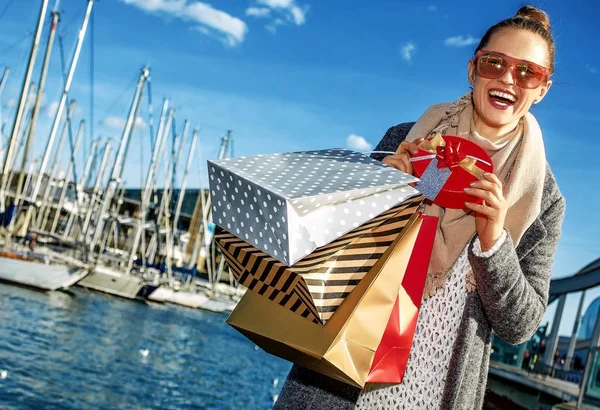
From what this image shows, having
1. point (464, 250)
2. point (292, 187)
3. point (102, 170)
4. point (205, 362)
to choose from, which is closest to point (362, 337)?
point (292, 187)

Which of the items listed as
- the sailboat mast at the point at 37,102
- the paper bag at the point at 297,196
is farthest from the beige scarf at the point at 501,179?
the sailboat mast at the point at 37,102

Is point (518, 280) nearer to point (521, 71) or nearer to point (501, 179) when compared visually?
point (501, 179)

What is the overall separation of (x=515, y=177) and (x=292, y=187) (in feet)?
2.38

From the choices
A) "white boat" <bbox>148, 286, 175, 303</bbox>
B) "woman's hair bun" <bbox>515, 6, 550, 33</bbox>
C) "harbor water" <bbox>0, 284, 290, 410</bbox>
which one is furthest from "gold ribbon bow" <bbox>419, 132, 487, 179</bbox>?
"white boat" <bbox>148, 286, 175, 303</bbox>

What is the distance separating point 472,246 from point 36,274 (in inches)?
1190

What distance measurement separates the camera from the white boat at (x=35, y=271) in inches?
1125

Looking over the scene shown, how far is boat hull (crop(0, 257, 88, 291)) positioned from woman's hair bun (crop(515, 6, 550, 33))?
2945 centimetres

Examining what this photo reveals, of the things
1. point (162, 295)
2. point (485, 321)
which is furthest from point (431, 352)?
point (162, 295)

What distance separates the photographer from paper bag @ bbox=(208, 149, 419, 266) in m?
1.42

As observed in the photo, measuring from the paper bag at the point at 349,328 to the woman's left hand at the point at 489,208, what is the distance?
7.2 inches

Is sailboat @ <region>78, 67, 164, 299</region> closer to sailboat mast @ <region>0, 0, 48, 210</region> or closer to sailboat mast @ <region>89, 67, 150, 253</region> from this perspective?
sailboat mast @ <region>89, 67, 150, 253</region>

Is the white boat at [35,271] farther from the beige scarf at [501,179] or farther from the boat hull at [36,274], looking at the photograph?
the beige scarf at [501,179]

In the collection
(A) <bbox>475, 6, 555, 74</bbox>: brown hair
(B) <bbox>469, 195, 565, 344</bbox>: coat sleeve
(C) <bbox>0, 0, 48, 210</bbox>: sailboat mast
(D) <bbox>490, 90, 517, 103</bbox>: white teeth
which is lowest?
(B) <bbox>469, 195, 565, 344</bbox>: coat sleeve

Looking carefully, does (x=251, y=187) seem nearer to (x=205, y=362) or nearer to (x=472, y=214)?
(x=472, y=214)
